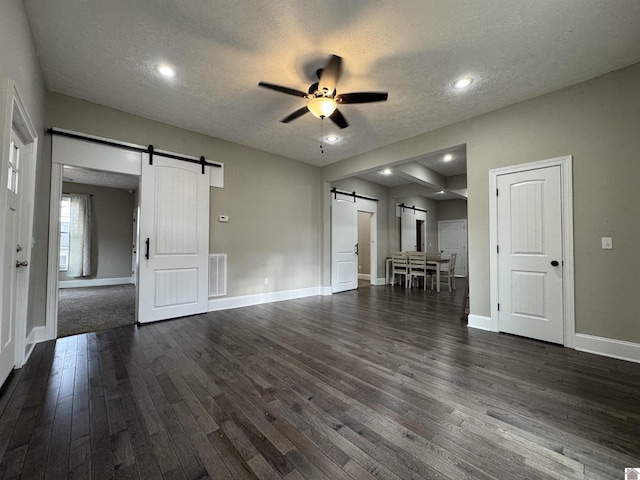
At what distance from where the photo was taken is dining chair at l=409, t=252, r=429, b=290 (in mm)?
6664

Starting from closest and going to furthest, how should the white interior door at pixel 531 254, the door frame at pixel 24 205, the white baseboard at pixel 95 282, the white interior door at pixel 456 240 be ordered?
the door frame at pixel 24 205 → the white interior door at pixel 531 254 → the white baseboard at pixel 95 282 → the white interior door at pixel 456 240

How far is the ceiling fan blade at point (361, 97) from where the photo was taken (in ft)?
8.35

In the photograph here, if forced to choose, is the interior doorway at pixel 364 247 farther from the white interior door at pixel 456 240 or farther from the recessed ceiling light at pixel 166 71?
the recessed ceiling light at pixel 166 71

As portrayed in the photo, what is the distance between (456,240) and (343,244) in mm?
5466

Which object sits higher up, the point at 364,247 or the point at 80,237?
the point at 80,237

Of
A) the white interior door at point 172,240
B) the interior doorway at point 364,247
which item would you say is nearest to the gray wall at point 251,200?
the white interior door at point 172,240

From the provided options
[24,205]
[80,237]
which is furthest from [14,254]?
[80,237]

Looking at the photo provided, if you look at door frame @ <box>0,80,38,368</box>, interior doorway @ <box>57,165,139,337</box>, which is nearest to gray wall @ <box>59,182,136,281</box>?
interior doorway @ <box>57,165,139,337</box>

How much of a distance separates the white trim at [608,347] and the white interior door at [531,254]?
159 mm

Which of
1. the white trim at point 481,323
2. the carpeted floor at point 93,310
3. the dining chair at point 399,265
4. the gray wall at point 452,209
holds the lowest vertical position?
the carpeted floor at point 93,310

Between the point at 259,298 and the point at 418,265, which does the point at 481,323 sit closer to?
the point at 418,265

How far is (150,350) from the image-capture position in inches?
108

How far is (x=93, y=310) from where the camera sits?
14.8ft

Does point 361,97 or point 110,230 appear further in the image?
point 110,230
